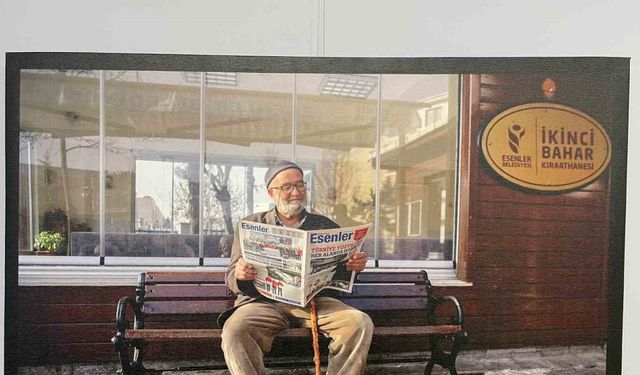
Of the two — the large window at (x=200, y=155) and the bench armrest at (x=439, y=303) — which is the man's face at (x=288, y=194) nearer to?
the large window at (x=200, y=155)

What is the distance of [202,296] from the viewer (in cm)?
118

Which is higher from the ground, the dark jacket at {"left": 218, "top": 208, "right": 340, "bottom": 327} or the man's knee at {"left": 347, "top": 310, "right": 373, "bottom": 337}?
the dark jacket at {"left": 218, "top": 208, "right": 340, "bottom": 327}

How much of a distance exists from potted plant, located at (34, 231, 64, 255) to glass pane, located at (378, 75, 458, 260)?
2.61 ft

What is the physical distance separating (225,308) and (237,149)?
39 centimetres

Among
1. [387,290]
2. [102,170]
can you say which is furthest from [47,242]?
[387,290]

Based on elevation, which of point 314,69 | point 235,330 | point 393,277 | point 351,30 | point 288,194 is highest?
point 351,30

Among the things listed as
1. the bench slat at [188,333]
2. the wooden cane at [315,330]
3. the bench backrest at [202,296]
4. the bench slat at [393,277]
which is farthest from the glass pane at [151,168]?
the bench slat at [393,277]

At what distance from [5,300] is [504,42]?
4.70ft

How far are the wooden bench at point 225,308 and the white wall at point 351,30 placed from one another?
0.41m

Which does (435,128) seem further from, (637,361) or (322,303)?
(637,361)

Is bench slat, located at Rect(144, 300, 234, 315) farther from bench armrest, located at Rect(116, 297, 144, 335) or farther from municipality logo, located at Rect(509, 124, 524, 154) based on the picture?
municipality logo, located at Rect(509, 124, 524, 154)

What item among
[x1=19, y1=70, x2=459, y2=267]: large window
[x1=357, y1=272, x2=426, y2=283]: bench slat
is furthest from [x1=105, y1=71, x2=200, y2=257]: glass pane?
[x1=357, y1=272, x2=426, y2=283]: bench slat

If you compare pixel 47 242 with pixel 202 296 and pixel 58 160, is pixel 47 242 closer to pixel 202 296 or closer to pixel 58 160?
pixel 58 160

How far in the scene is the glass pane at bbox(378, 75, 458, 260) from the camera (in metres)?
1.18
